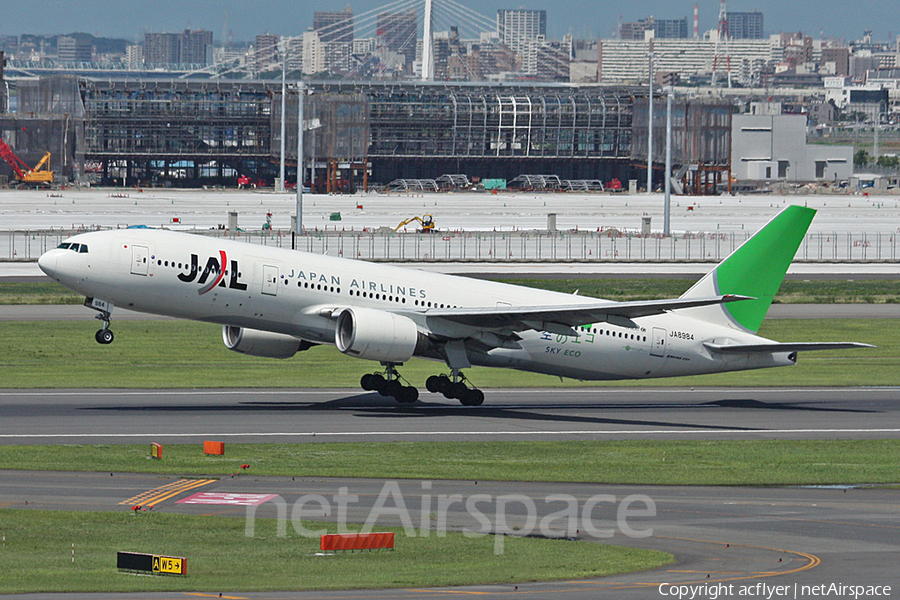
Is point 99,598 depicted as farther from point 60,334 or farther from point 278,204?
point 278,204

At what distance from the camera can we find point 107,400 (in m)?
46.1

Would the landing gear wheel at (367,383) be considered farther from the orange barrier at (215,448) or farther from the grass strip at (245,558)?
the grass strip at (245,558)

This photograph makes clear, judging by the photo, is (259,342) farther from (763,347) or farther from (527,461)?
(763,347)

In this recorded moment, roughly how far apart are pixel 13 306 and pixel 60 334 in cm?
1410

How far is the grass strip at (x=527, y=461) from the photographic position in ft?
109

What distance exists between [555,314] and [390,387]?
23.5 ft

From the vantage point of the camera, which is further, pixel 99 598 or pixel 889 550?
pixel 889 550

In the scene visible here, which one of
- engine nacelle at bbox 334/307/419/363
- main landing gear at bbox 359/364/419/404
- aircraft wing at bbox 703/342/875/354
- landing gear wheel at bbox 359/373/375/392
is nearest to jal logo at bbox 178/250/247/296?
engine nacelle at bbox 334/307/419/363

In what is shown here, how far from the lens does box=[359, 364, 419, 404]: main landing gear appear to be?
46.2 m

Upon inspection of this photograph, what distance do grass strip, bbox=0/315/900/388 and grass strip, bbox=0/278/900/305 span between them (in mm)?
14735

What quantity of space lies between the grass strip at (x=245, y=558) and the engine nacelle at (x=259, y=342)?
1784cm

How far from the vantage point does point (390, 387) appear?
1828 inches

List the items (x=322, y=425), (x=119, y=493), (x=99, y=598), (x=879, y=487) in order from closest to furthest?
(x=99, y=598), (x=119, y=493), (x=879, y=487), (x=322, y=425)

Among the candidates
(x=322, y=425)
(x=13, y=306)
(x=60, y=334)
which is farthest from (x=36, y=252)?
(x=322, y=425)
